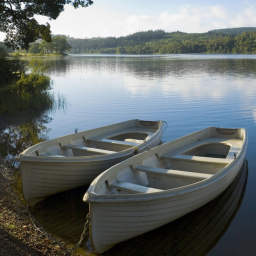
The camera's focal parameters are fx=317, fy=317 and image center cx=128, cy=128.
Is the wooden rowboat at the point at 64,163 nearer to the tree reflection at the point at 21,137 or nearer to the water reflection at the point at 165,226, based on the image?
the water reflection at the point at 165,226

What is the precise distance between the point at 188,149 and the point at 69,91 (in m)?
19.2

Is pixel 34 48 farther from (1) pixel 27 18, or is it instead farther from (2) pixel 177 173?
(2) pixel 177 173

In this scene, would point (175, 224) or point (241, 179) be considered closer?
point (175, 224)

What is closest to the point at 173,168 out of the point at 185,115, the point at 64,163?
the point at 64,163

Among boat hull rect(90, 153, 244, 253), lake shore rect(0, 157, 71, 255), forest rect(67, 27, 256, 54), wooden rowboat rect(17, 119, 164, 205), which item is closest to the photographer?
lake shore rect(0, 157, 71, 255)

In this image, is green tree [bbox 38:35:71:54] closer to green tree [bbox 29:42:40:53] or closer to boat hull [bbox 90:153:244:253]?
green tree [bbox 29:42:40:53]

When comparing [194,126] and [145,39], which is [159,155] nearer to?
[194,126]

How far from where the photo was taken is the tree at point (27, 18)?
14.9 m

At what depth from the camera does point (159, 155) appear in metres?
7.69

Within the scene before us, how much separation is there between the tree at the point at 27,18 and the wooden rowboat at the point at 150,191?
1009 centimetres

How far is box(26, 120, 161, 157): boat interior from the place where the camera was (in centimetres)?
787

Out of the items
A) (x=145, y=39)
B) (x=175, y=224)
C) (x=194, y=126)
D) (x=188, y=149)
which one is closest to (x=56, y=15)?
(x=194, y=126)

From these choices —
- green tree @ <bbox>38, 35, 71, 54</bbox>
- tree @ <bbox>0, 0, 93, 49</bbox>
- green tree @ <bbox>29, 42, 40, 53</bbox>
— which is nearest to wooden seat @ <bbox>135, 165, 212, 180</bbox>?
tree @ <bbox>0, 0, 93, 49</bbox>

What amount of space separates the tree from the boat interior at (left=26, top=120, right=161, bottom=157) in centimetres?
791
